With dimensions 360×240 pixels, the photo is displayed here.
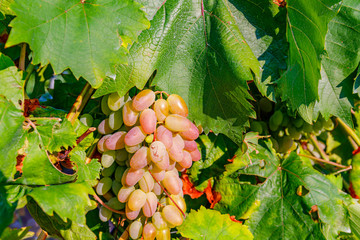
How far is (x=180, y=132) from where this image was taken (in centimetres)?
70

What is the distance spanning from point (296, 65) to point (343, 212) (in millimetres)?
479

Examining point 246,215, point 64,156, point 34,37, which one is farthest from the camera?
point 246,215

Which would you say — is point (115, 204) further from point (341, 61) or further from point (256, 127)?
A: point (341, 61)

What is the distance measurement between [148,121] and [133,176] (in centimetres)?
13

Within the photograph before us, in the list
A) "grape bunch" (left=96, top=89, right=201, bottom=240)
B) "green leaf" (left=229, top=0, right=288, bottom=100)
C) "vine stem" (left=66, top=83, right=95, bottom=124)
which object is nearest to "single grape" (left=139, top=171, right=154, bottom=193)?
"grape bunch" (left=96, top=89, right=201, bottom=240)

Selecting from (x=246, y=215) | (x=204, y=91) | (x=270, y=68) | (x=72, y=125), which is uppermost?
(x=270, y=68)

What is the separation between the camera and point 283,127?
1.02 metres

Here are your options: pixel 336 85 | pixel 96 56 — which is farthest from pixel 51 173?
pixel 336 85

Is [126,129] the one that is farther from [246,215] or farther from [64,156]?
[246,215]

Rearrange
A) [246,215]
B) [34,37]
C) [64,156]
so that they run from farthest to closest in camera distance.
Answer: [246,215] → [64,156] → [34,37]

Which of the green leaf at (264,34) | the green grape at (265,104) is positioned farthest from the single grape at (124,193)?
the green grape at (265,104)

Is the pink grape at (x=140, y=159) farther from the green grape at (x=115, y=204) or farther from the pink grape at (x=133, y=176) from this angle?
the green grape at (x=115, y=204)

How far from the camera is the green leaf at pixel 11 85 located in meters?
0.58

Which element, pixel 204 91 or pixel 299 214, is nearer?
pixel 204 91
